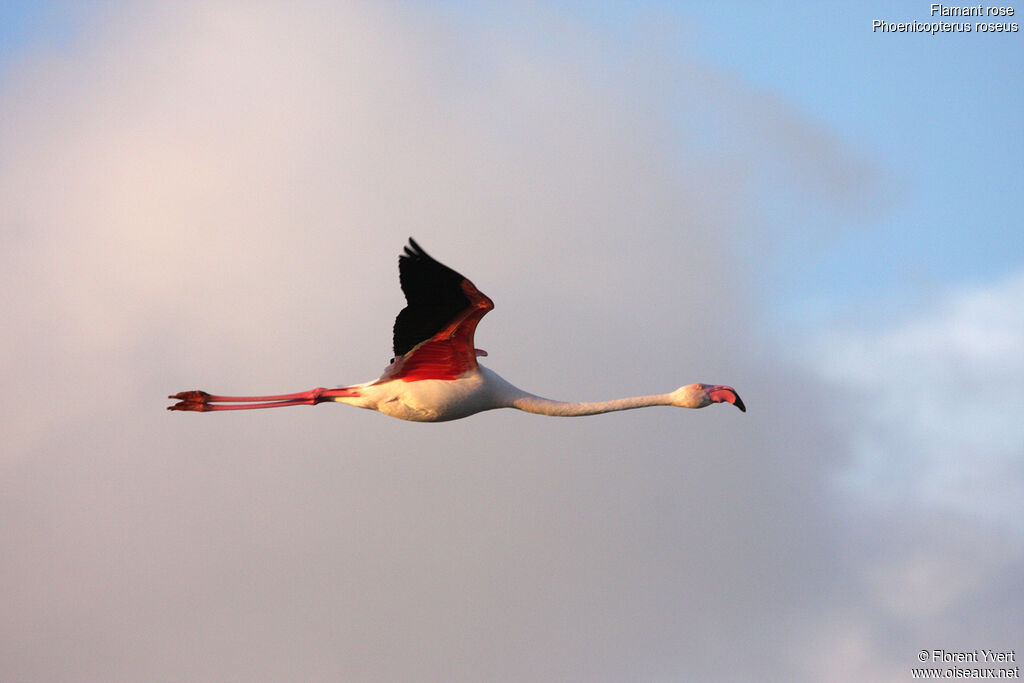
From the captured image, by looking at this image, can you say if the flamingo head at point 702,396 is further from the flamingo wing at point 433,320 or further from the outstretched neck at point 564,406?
the flamingo wing at point 433,320

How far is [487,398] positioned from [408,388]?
1288 millimetres

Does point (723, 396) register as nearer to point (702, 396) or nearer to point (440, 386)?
point (702, 396)

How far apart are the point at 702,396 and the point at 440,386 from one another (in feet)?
14.3

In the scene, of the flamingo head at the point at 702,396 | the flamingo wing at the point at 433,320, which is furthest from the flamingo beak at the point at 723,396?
the flamingo wing at the point at 433,320

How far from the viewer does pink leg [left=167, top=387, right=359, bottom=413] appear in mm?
25547

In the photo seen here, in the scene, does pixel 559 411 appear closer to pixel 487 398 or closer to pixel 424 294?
pixel 487 398

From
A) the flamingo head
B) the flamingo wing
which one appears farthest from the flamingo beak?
the flamingo wing

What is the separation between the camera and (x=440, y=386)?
82.8ft

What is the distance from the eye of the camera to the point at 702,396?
86.3 feet

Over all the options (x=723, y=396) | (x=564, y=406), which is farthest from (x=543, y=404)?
(x=723, y=396)

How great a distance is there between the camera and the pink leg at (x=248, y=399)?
25.5m

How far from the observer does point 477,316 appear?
969 inches

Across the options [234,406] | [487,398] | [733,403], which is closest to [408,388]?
[487,398]

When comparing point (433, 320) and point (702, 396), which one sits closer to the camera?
point (433, 320)
